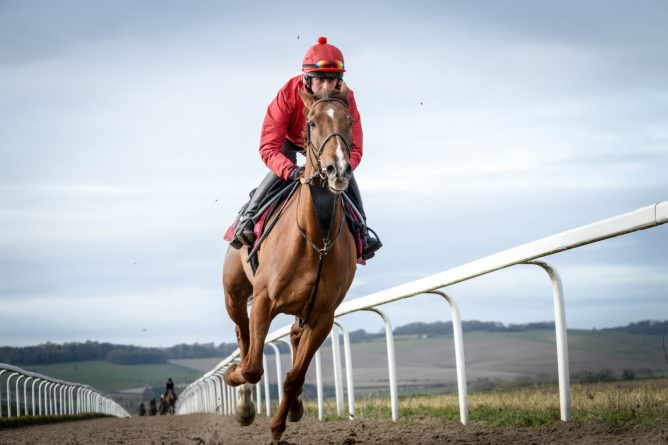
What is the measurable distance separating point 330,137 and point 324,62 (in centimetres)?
81

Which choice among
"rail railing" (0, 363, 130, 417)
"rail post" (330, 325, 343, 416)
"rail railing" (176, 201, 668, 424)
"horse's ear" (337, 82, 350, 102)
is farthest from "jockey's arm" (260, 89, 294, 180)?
"rail railing" (0, 363, 130, 417)

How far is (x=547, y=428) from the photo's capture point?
615 centimetres

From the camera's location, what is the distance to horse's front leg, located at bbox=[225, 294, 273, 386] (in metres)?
6.76

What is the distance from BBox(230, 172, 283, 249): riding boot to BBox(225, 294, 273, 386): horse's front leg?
621 millimetres

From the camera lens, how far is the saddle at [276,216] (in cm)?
703

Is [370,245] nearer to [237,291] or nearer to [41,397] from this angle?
[237,291]

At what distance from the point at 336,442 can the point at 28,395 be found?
15536 millimetres

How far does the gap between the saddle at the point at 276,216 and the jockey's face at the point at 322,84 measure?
3.01 feet

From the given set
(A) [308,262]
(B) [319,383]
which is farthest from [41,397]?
(A) [308,262]

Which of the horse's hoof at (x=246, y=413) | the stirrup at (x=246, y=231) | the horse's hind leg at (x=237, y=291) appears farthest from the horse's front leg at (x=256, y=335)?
the horse's hind leg at (x=237, y=291)

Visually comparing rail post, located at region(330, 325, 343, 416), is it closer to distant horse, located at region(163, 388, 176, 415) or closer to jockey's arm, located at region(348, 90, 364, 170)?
jockey's arm, located at region(348, 90, 364, 170)

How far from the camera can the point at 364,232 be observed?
7.20 meters

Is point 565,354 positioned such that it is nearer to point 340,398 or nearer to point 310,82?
point 310,82

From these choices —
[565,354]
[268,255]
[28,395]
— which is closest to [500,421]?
[565,354]
